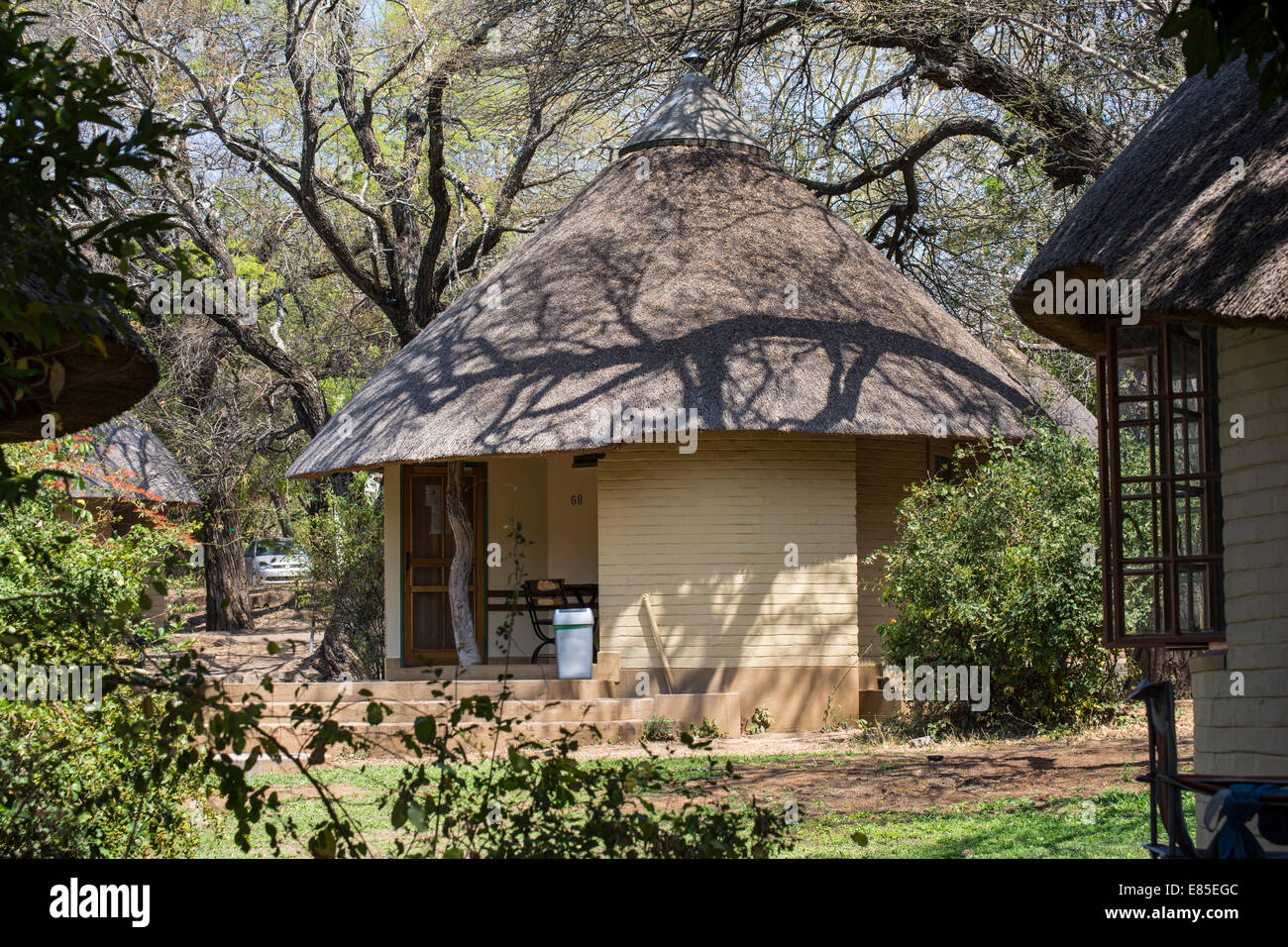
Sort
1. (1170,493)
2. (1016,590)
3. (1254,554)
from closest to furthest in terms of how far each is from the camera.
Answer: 1. (1254,554)
2. (1170,493)
3. (1016,590)

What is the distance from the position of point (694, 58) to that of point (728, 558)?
659 cm

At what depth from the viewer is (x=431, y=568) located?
50.6 feet

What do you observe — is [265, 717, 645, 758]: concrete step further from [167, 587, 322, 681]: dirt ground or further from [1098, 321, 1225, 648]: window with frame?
[1098, 321, 1225, 648]: window with frame

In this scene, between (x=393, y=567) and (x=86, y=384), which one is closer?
(x=86, y=384)

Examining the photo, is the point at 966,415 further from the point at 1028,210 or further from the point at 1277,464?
the point at 1277,464

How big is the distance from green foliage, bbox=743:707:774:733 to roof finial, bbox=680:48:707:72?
8.04 metres

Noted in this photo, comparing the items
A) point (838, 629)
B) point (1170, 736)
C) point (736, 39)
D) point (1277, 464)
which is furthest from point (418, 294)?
point (1170, 736)

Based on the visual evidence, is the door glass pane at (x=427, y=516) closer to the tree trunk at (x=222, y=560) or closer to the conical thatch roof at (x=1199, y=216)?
the tree trunk at (x=222, y=560)

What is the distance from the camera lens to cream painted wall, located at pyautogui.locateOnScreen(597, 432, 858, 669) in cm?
1274

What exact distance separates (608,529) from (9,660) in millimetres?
8792

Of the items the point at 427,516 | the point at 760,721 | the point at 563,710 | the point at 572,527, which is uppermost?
the point at 427,516

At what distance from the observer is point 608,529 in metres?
13.0

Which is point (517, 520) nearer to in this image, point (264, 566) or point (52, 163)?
point (52, 163)

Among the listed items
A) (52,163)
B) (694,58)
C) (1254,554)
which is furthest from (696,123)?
(52,163)
